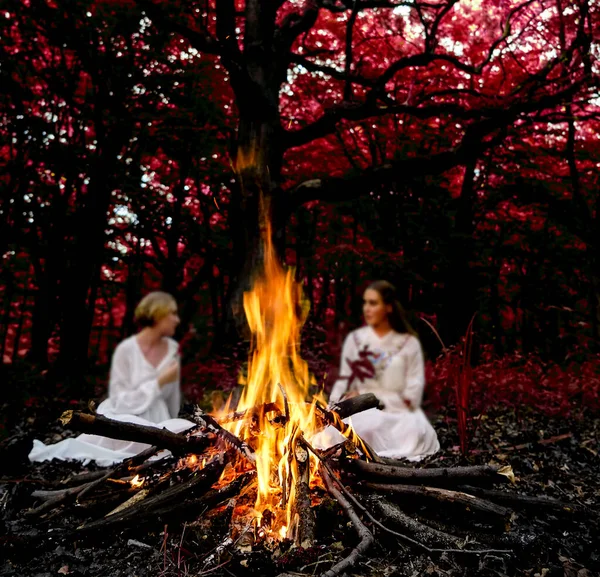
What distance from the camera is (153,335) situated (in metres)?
5.09

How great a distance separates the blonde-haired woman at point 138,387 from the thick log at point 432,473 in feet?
6.63

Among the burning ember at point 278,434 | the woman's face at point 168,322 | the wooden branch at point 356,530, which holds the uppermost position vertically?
the woman's face at point 168,322

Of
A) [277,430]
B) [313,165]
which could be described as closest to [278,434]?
[277,430]

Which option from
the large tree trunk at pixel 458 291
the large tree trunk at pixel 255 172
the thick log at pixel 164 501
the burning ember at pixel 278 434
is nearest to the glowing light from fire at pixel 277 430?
the burning ember at pixel 278 434

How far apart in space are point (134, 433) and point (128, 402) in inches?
65.5

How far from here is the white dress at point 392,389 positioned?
5.33m

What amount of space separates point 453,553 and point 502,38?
6.41 m

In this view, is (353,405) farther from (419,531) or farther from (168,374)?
(168,374)

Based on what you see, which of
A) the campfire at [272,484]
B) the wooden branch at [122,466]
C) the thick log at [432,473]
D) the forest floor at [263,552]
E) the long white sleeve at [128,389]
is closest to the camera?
the forest floor at [263,552]

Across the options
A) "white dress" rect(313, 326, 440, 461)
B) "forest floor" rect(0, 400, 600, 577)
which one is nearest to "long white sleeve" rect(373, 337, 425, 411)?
"white dress" rect(313, 326, 440, 461)

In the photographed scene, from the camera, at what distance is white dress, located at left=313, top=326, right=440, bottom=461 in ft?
17.5

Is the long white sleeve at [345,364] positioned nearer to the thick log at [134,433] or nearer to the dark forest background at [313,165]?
the dark forest background at [313,165]

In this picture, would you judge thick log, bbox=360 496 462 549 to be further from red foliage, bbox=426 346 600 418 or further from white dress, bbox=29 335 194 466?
red foliage, bbox=426 346 600 418

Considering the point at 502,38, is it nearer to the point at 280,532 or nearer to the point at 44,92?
the point at 280,532
